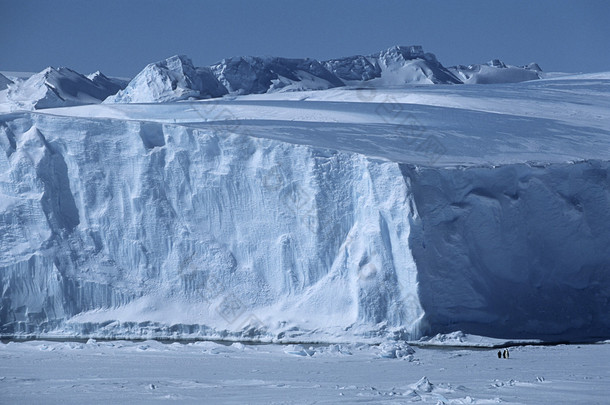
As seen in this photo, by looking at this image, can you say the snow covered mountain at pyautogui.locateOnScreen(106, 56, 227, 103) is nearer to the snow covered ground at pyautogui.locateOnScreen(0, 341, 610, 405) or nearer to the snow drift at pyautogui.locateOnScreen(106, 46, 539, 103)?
the snow drift at pyautogui.locateOnScreen(106, 46, 539, 103)

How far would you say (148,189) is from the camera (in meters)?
16.8

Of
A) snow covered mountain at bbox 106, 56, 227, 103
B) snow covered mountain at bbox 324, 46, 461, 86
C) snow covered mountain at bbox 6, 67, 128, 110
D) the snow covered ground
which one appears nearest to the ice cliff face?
snow covered mountain at bbox 6, 67, 128, 110

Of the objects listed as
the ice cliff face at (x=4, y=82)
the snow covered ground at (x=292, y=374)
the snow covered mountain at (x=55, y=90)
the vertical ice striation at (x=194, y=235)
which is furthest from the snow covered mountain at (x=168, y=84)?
the snow covered ground at (x=292, y=374)

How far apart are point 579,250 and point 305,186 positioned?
16.8ft

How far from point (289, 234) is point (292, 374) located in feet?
14.7

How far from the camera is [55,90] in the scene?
121ft

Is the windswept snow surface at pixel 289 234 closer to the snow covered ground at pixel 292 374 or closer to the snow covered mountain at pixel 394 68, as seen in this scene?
the snow covered ground at pixel 292 374

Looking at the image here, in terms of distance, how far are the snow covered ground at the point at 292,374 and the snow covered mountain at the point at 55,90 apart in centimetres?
2149

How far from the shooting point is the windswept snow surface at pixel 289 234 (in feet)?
50.9

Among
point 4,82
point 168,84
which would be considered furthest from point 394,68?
point 4,82

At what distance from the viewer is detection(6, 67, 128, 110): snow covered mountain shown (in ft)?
115

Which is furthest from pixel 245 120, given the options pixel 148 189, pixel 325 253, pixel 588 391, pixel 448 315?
pixel 588 391

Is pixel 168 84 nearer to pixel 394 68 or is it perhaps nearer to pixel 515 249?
pixel 394 68

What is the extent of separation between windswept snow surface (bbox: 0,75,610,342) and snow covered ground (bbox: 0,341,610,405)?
3.44ft
